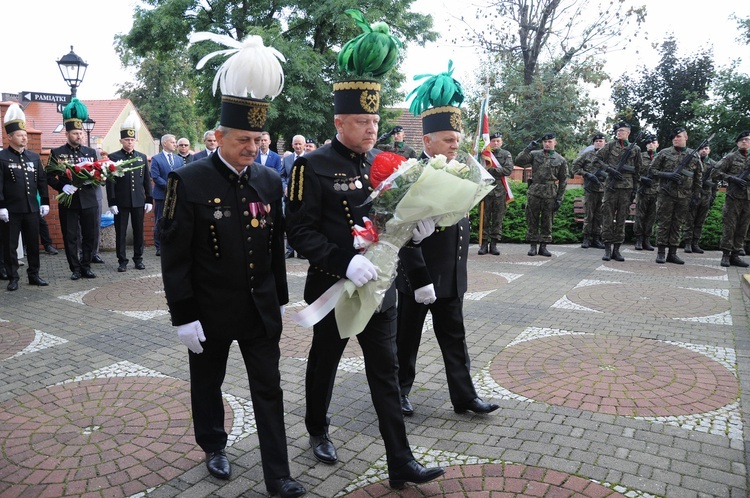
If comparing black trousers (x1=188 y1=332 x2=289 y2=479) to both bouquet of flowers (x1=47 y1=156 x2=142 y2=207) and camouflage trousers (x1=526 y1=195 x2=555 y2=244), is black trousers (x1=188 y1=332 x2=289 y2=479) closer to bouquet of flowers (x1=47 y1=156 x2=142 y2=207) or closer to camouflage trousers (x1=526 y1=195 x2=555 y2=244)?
bouquet of flowers (x1=47 y1=156 x2=142 y2=207)

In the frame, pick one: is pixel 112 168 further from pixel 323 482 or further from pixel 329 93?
pixel 329 93

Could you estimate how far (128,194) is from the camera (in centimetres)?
1003

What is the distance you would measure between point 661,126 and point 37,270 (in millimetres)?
23991

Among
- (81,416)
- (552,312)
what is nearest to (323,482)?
(81,416)

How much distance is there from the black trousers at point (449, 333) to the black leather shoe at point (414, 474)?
1.04 metres

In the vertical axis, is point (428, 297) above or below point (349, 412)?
above

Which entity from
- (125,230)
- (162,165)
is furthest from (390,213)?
(162,165)

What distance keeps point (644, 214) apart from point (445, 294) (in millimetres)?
10440

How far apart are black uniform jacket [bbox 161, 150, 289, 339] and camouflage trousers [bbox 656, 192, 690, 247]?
9.82m

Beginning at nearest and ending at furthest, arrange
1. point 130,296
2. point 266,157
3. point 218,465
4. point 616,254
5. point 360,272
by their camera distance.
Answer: point 360,272
point 218,465
point 130,296
point 266,157
point 616,254

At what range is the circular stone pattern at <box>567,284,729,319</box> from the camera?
282 inches

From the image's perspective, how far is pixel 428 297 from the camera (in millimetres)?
3488

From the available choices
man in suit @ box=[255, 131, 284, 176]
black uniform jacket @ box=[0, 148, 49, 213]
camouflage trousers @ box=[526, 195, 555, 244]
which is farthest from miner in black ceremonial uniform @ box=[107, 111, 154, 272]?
camouflage trousers @ box=[526, 195, 555, 244]

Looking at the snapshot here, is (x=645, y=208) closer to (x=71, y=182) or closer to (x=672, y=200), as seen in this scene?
(x=672, y=200)
